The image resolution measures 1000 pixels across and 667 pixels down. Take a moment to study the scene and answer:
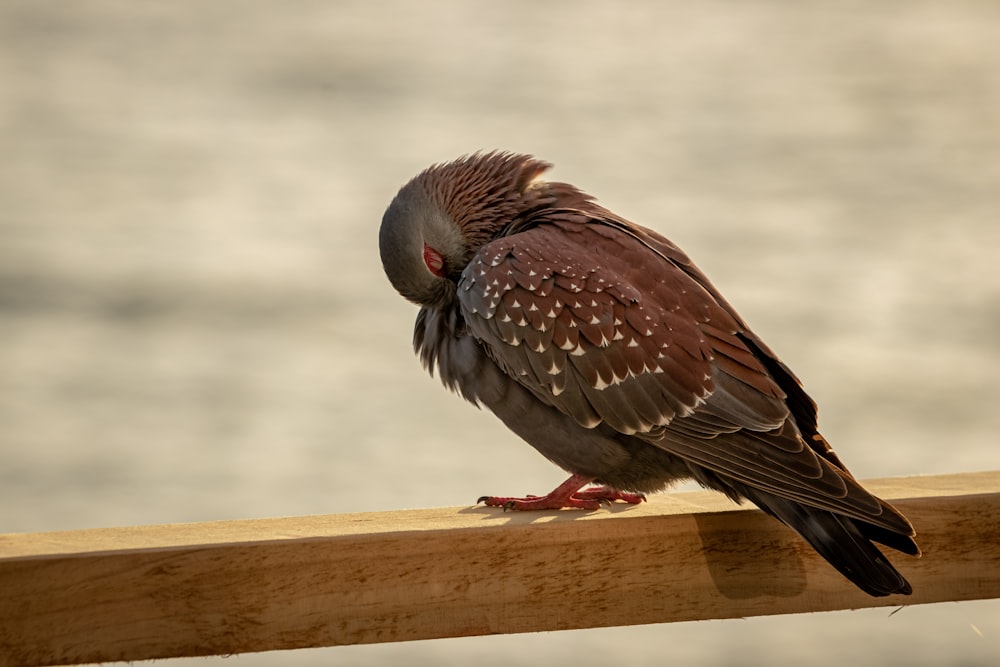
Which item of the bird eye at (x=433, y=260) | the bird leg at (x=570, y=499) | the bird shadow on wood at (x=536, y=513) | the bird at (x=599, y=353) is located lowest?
the bird shadow on wood at (x=536, y=513)

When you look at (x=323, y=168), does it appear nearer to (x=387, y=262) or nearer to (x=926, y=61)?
(x=926, y=61)

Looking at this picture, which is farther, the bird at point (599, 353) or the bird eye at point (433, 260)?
the bird eye at point (433, 260)

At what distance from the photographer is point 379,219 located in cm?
837

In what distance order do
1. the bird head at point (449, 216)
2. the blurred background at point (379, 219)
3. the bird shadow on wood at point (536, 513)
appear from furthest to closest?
1. the blurred background at point (379, 219)
2. the bird head at point (449, 216)
3. the bird shadow on wood at point (536, 513)

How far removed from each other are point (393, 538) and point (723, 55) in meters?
7.95

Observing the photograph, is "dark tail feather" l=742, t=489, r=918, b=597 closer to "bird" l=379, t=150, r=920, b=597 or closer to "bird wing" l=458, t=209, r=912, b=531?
"bird" l=379, t=150, r=920, b=597

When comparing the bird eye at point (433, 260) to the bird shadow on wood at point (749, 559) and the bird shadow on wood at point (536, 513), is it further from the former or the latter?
the bird shadow on wood at point (749, 559)

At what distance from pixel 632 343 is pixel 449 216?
598 millimetres

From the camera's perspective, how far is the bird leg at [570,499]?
2977mm

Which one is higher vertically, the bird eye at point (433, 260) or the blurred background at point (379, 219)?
the blurred background at point (379, 219)

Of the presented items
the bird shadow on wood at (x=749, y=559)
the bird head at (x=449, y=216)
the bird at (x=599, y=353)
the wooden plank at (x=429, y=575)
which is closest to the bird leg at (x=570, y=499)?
the bird at (x=599, y=353)

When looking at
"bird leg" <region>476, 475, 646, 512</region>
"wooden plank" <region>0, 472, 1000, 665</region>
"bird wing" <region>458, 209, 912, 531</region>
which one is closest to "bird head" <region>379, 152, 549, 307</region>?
"bird wing" <region>458, 209, 912, 531</region>

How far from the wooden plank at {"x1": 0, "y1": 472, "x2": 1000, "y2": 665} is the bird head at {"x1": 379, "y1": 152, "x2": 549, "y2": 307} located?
69 cm

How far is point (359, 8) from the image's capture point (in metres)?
10.2
